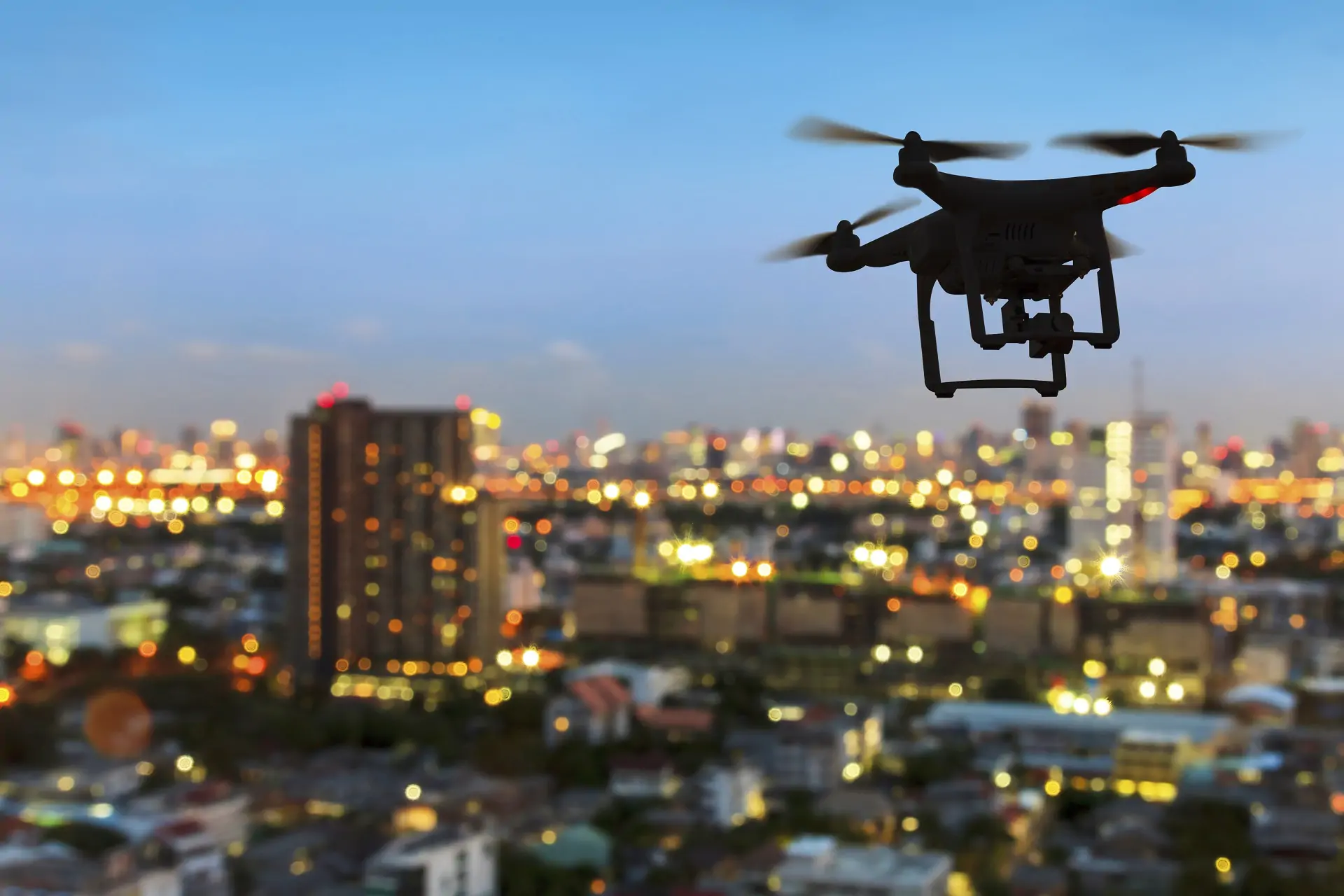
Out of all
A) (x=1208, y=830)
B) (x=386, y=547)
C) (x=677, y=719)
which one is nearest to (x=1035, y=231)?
(x=1208, y=830)

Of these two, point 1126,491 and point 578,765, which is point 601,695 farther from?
point 1126,491

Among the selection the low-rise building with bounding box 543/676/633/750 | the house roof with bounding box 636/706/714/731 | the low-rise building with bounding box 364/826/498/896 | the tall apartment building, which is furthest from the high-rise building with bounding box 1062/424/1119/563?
the low-rise building with bounding box 364/826/498/896

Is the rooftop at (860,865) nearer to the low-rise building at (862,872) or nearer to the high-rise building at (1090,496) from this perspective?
the low-rise building at (862,872)

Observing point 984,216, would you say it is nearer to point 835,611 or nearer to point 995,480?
point 835,611

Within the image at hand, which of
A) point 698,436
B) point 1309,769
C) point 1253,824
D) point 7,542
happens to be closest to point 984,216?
point 1253,824

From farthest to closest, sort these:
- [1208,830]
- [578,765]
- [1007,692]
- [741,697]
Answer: [1007,692] < [741,697] < [578,765] < [1208,830]

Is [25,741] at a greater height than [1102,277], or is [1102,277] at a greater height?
[1102,277]

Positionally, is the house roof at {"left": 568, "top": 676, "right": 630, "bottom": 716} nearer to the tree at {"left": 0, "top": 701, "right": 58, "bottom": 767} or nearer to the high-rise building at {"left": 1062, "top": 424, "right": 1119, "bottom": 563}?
the tree at {"left": 0, "top": 701, "right": 58, "bottom": 767}

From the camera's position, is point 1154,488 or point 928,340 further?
point 1154,488
